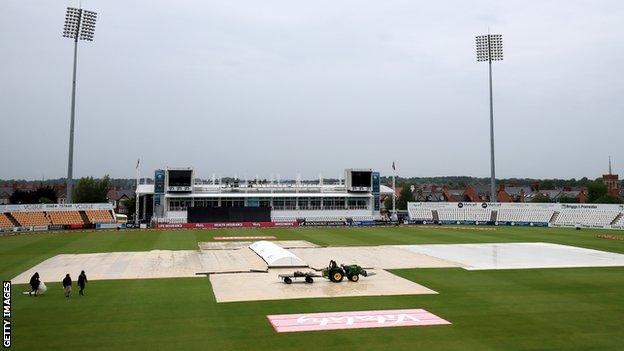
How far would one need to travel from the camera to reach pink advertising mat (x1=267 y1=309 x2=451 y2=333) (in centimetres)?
2095

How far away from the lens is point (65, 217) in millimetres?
79312

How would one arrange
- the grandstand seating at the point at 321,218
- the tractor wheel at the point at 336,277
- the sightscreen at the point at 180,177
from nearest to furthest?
1. the tractor wheel at the point at 336,277
2. the sightscreen at the point at 180,177
3. the grandstand seating at the point at 321,218

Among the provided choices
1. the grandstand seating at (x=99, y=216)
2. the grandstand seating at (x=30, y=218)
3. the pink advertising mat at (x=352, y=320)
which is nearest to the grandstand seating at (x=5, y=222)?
the grandstand seating at (x=30, y=218)

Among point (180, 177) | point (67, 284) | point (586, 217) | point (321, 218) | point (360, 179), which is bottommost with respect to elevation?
point (67, 284)

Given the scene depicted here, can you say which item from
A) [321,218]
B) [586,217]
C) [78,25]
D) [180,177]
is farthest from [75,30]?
[586,217]

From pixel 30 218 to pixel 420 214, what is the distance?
199 feet

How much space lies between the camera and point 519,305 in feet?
81.8

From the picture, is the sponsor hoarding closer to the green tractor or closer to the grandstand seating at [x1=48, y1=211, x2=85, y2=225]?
the grandstand seating at [x1=48, y1=211, x2=85, y2=225]

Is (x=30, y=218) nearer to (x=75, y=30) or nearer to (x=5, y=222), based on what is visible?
(x=5, y=222)

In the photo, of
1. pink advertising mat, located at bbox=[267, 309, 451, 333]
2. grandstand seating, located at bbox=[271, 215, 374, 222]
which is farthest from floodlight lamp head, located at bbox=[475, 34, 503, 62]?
pink advertising mat, located at bbox=[267, 309, 451, 333]

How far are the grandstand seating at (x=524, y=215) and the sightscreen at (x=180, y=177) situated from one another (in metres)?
50.3

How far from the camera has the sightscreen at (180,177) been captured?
278 ft

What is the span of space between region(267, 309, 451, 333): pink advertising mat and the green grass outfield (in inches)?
23.7

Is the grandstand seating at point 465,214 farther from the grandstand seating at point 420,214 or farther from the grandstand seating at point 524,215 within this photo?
the grandstand seating at point 524,215
